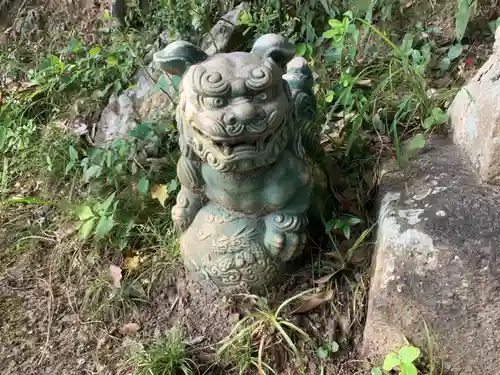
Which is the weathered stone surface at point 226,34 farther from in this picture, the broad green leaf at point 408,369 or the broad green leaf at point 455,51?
the broad green leaf at point 408,369

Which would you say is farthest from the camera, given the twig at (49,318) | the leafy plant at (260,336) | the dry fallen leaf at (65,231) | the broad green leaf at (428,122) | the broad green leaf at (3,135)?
the broad green leaf at (3,135)

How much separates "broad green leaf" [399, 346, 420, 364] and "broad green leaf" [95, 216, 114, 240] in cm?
119

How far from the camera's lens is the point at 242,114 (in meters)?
1.41

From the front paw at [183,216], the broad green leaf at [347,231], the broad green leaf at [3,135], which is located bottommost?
the broad green leaf at [3,135]

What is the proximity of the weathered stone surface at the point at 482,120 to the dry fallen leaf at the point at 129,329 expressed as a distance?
4.36ft

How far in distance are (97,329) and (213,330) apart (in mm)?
472

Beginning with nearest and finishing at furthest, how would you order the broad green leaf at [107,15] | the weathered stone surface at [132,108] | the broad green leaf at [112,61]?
the weathered stone surface at [132,108], the broad green leaf at [112,61], the broad green leaf at [107,15]

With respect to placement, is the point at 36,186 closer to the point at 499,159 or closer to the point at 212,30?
the point at 212,30

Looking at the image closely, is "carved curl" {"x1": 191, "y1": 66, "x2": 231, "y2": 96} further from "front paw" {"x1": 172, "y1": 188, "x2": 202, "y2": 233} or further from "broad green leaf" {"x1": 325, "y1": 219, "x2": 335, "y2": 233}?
"broad green leaf" {"x1": 325, "y1": 219, "x2": 335, "y2": 233}

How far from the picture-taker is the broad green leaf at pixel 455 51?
2.31 meters

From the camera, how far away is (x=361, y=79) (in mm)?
2363

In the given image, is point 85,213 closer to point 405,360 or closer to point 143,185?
point 143,185

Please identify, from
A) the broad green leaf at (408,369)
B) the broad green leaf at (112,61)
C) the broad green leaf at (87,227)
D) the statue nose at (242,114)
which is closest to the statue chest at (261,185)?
the statue nose at (242,114)

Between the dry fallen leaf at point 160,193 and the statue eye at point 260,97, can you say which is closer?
the statue eye at point 260,97
